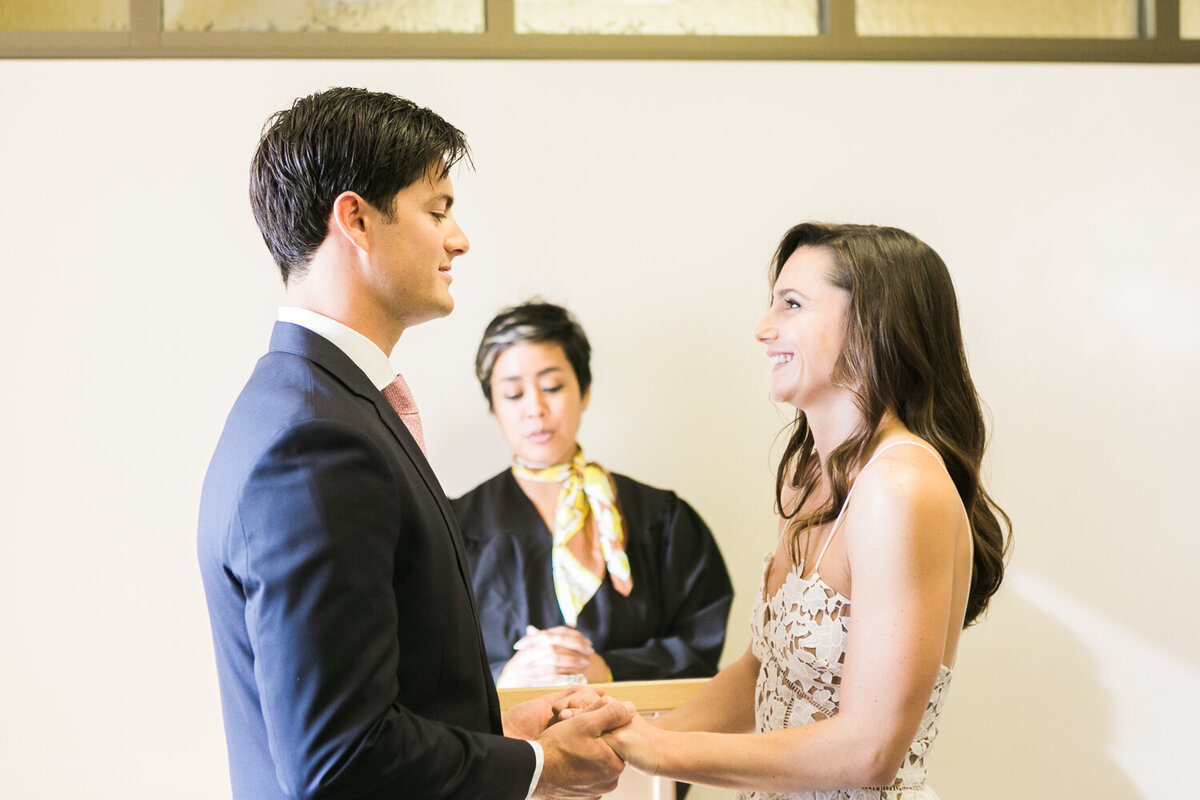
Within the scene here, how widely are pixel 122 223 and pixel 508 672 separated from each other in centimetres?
182

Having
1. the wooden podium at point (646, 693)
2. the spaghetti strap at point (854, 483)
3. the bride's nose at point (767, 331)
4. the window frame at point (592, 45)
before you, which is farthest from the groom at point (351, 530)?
the window frame at point (592, 45)

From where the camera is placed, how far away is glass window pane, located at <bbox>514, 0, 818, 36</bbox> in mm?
3254

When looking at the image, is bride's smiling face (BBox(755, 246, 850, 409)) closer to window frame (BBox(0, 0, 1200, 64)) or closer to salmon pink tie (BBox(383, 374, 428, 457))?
salmon pink tie (BBox(383, 374, 428, 457))

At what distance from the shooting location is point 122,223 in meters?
3.04

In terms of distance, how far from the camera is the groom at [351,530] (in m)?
1.10

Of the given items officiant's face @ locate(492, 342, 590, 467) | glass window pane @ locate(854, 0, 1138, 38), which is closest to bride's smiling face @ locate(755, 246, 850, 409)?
officiant's face @ locate(492, 342, 590, 467)

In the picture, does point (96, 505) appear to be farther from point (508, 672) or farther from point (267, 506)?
point (267, 506)

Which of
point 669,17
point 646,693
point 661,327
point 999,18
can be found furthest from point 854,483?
point 999,18

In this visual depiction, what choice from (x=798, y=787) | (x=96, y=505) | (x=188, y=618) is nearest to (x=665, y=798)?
(x=798, y=787)

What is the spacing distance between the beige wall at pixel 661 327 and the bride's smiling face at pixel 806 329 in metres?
1.42

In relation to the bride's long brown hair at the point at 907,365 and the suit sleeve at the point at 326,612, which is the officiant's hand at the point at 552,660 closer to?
the bride's long brown hair at the point at 907,365

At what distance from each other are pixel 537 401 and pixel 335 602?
188cm

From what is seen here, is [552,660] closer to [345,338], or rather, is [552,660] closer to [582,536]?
[582,536]

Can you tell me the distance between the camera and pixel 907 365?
163cm
